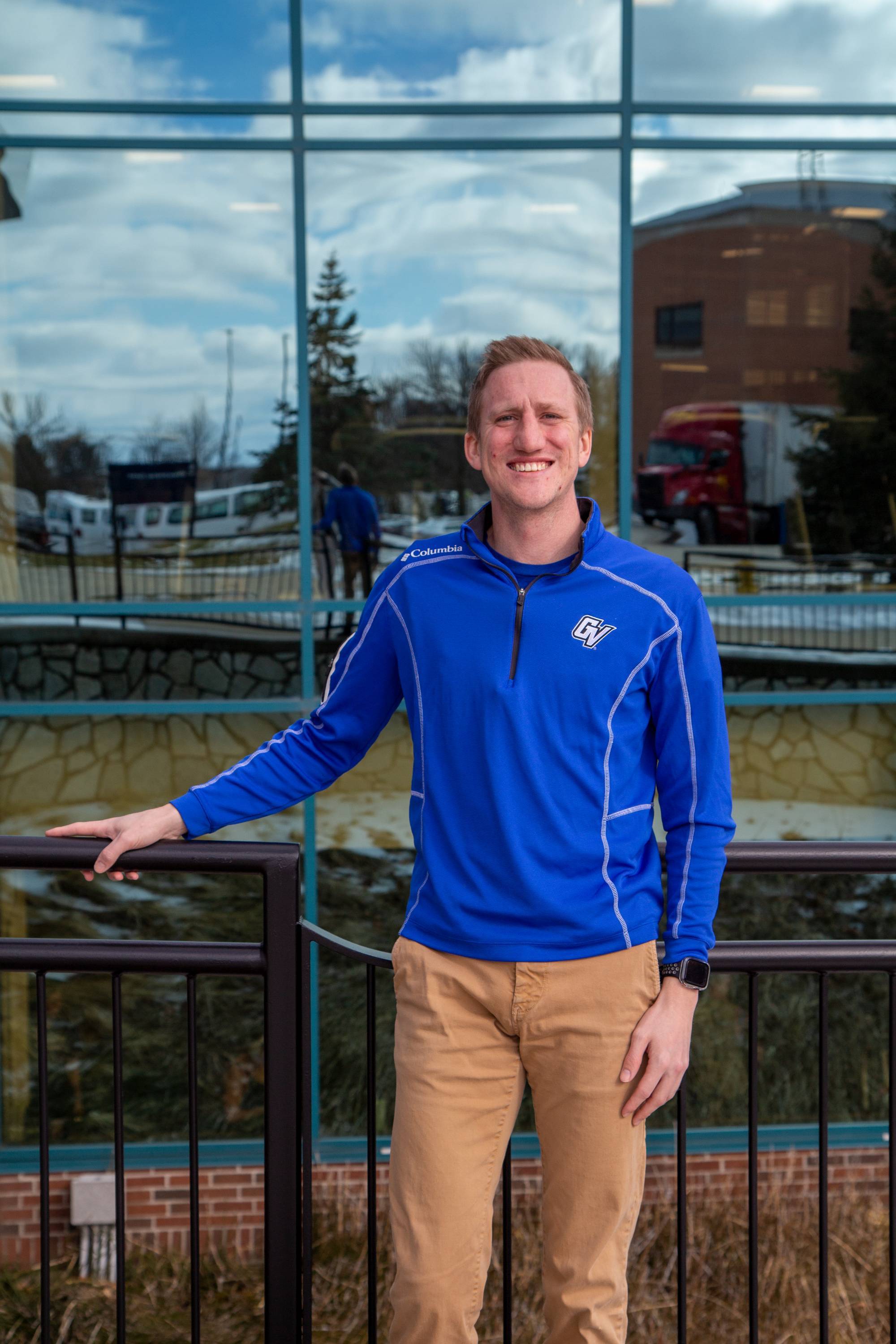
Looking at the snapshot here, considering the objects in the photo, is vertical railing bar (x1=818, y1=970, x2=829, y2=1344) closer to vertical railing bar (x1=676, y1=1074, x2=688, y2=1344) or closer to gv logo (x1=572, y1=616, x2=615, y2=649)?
vertical railing bar (x1=676, y1=1074, x2=688, y2=1344)

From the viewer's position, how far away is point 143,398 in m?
6.68

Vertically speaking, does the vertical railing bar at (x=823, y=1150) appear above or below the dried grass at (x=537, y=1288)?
above

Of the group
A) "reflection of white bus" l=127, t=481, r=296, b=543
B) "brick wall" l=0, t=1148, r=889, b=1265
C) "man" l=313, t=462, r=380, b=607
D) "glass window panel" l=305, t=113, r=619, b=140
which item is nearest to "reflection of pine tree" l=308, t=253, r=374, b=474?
"man" l=313, t=462, r=380, b=607

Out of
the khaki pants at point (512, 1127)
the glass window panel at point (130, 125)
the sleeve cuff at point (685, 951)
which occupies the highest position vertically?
the glass window panel at point (130, 125)

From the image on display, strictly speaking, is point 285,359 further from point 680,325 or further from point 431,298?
point 680,325

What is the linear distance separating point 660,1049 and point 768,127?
609 cm

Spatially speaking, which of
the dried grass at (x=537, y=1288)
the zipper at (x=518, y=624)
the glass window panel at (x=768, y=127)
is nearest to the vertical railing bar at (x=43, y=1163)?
the zipper at (x=518, y=624)

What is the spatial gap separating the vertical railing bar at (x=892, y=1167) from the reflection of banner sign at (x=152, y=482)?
5.16 meters

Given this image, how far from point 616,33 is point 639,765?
19.1ft

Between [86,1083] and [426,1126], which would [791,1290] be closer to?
[86,1083]

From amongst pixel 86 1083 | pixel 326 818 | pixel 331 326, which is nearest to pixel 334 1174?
pixel 86 1083

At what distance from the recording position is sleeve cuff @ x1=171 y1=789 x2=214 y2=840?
2162 mm

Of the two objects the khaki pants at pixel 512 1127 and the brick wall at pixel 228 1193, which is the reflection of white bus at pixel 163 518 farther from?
the khaki pants at pixel 512 1127

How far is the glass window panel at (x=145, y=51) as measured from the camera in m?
6.49
